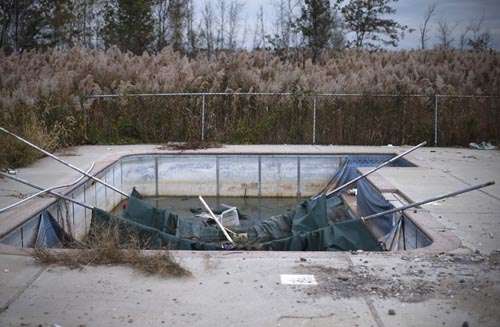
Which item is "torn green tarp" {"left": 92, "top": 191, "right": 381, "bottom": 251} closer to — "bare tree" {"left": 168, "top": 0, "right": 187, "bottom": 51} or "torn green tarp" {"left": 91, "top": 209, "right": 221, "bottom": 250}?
"torn green tarp" {"left": 91, "top": 209, "right": 221, "bottom": 250}

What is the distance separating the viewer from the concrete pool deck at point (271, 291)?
179 inches

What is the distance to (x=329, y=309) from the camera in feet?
15.5

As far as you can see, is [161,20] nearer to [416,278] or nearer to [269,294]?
[416,278]

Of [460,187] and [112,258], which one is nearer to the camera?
[112,258]

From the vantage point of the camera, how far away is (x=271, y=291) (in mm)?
5102

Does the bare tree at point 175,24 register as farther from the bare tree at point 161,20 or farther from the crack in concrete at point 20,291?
the crack in concrete at point 20,291

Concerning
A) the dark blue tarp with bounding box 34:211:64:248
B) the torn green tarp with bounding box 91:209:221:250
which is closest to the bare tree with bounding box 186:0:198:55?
the dark blue tarp with bounding box 34:211:64:248

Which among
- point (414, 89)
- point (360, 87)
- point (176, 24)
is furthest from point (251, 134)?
point (176, 24)

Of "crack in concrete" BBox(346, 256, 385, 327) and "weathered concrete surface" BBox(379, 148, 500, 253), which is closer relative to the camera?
"crack in concrete" BBox(346, 256, 385, 327)

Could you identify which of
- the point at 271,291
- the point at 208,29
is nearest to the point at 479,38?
the point at 208,29

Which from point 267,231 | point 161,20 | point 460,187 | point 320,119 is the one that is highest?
point 161,20

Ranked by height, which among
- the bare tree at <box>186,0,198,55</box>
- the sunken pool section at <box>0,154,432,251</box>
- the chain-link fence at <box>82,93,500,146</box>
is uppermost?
the bare tree at <box>186,0,198,55</box>

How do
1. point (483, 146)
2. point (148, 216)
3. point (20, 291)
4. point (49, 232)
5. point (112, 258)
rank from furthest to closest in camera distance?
point (483, 146)
point (148, 216)
point (49, 232)
point (112, 258)
point (20, 291)

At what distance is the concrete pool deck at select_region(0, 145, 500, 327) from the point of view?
14.9ft
